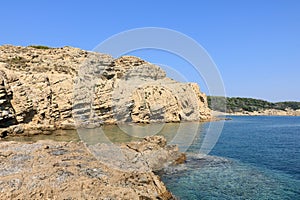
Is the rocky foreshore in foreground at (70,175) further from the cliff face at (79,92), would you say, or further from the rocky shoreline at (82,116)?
the cliff face at (79,92)

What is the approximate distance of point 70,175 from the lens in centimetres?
1334

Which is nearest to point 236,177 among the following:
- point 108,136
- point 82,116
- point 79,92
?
point 108,136

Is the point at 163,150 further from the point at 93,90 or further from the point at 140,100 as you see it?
the point at 140,100

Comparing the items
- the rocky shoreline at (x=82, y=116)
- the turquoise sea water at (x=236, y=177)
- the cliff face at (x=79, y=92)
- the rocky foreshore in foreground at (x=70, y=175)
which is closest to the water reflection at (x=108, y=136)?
the rocky shoreline at (x=82, y=116)

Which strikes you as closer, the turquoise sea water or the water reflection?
the turquoise sea water

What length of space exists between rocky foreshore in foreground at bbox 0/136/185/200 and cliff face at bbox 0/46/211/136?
24040 millimetres

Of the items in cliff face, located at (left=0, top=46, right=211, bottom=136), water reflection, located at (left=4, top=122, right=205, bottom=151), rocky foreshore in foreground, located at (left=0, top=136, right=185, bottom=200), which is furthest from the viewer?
cliff face, located at (left=0, top=46, right=211, bottom=136)

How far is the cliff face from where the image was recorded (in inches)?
1762

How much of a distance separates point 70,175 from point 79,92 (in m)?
43.6

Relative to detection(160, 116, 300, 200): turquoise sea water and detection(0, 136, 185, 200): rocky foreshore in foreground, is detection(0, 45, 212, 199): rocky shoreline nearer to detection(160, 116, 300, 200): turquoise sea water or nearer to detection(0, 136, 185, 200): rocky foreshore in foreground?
detection(0, 136, 185, 200): rocky foreshore in foreground

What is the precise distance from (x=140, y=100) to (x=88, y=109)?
715 inches

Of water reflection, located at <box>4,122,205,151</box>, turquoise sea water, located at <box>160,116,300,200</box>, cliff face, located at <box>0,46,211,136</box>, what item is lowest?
turquoise sea water, located at <box>160,116,300,200</box>

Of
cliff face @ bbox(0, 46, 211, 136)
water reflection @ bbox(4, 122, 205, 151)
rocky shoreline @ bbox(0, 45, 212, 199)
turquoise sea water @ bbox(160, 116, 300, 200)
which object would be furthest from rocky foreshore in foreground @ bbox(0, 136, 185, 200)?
cliff face @ bbox(0, 46, 211, 136)

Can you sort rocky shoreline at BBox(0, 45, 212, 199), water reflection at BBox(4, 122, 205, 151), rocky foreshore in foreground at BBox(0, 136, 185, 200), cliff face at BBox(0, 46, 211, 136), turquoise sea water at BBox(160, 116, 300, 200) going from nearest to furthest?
rocky foreshore in foreground at BBox(0, 136, 185, 200) < rocky shoreline at BBox(0, 45, 212, 199) < turquoise sea water at BBox(160, 116, 300, 200) < water reflection at BBox(4, 122, 205, 151) < cliff face at BBox(0, 46, 211, 136)
